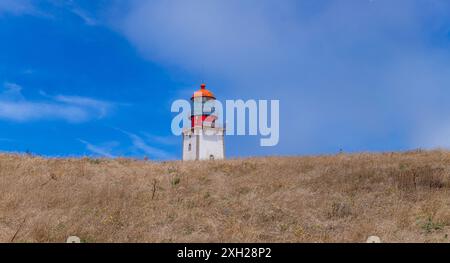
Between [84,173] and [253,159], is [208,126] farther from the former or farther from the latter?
[84,173]

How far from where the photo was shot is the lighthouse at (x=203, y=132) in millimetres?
36156

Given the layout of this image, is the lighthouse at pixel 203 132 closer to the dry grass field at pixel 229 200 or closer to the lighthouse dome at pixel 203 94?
the lighthouse dome at pixel 203 94

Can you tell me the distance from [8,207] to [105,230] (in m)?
3.60

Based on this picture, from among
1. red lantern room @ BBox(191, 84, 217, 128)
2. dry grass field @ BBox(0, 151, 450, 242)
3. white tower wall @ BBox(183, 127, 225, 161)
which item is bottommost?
dry grass field @ BBox(0, 151, 450, 242)

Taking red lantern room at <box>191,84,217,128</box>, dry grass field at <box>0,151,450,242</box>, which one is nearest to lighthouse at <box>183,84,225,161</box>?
red lantern room at <box>191,84,217,128</box>

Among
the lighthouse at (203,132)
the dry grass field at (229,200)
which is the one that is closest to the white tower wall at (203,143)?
the lighthouse at (203,132)

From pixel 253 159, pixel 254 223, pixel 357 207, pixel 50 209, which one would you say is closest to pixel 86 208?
pixel 50 209

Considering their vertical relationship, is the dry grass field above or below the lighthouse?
below

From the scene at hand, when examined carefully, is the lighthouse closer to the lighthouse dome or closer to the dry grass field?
the lighthouse dome

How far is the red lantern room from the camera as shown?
1438 inches

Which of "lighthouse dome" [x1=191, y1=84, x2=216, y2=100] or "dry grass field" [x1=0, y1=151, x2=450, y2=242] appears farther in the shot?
"lighthouse dome" [x1=191, y1=84, x2=216, y2=100]

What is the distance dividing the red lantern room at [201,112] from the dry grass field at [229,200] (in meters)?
17.8

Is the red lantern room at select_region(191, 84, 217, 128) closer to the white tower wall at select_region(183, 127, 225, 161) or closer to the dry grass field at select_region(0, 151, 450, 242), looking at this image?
the white tower wall at select_region(183, 127, 225, 161)

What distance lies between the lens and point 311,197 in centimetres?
1321
